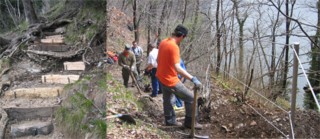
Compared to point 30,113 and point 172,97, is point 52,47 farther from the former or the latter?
point 172,97

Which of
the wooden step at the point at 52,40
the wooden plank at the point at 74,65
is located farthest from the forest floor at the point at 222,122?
the wooden step at the point at 52,40

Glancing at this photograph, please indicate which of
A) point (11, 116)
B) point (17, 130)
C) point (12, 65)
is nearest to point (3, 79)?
point (12, 65)

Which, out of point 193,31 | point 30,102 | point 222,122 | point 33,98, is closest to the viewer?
point 222,122

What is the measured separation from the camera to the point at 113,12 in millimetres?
12430

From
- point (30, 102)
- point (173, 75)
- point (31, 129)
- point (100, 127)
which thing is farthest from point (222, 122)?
point (30, 102)

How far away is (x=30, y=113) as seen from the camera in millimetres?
5082

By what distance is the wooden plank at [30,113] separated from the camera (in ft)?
16.6

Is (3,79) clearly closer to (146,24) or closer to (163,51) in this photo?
(163,51)

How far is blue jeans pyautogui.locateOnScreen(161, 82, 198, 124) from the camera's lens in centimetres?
303

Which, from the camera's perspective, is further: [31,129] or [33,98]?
[33,98]

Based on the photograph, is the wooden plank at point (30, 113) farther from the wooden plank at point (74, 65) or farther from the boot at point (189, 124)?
the boot at point (189, 124)

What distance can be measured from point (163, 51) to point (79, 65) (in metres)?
3.65

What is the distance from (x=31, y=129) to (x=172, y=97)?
2517 mm

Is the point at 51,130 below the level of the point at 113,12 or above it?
below
